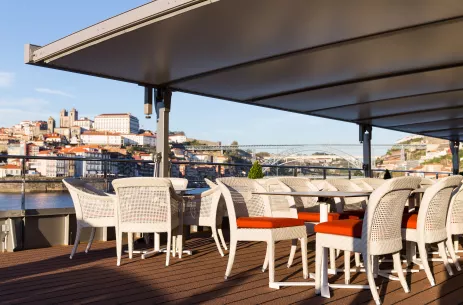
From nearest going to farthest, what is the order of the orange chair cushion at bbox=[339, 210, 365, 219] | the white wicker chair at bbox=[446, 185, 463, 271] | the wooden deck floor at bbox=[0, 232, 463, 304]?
1. the wooden deck floor at bbox=[0, 232, 463, 304]
2. the white wicker chair at bbox=[446, 185, 463, 271]
3. the orange chair cushion at bbox=[339, 210, 365, 219]

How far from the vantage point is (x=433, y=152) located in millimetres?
36531

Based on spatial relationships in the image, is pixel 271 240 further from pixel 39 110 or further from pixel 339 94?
pixel 39 110

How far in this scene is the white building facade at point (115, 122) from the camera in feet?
228

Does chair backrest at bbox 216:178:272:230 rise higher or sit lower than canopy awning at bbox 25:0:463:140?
lower

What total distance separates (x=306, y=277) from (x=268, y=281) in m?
0.33

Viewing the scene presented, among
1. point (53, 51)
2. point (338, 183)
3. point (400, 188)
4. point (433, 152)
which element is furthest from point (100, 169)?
point (433, 152)

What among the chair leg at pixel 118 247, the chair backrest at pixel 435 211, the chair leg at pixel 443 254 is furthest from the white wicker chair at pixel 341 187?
the chair leg at pixel 118 247

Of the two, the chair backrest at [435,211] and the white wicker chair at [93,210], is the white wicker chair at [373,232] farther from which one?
the white wicker chair at [93,210]

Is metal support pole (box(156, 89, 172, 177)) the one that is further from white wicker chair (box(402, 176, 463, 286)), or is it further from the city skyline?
white wicker chair (box(402, 176, 463, 286))

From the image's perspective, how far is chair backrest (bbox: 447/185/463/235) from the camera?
4488 millimetres

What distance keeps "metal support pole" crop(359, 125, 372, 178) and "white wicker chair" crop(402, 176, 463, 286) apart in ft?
22.9

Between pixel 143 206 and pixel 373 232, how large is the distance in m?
2.35

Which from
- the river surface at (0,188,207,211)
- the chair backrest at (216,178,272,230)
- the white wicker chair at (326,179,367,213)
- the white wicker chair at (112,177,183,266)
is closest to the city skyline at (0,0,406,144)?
the river surface at (0,188,207,211)

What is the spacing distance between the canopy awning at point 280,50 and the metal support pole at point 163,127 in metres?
0.19
